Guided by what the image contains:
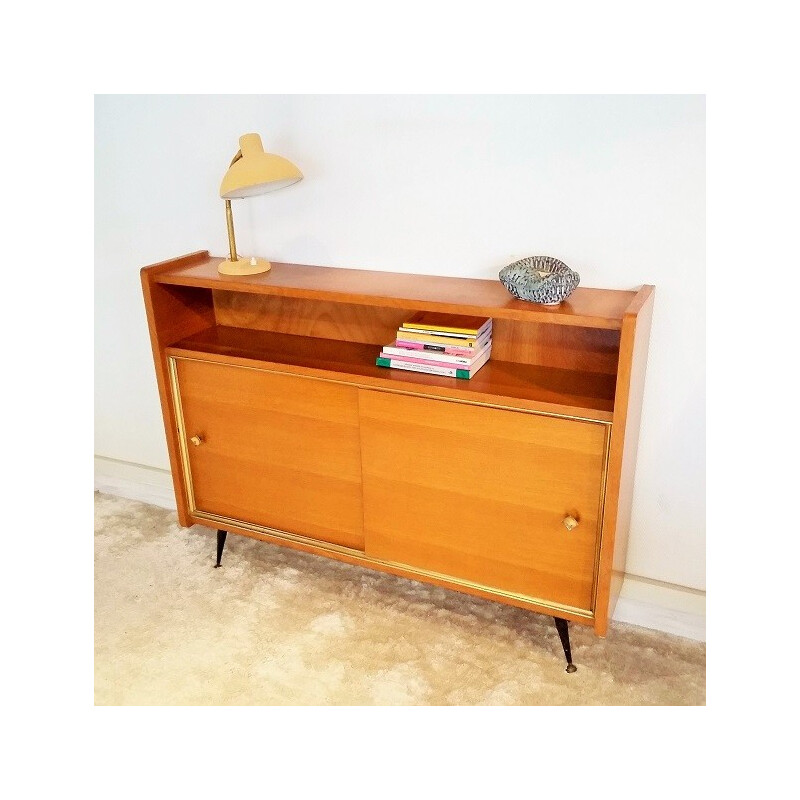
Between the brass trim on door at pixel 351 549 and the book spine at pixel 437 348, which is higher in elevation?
the book spine at pixel 437 348

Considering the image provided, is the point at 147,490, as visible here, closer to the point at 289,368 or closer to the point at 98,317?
the point at 98,317

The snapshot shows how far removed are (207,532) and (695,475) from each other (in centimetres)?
167

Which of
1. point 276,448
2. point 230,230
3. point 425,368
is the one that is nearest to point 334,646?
point 276,448

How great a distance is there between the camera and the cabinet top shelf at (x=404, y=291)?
1620 mm

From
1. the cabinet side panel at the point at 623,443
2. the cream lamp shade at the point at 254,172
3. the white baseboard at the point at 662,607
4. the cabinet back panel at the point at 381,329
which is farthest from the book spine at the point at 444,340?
the white baseboard at the point at 662,607

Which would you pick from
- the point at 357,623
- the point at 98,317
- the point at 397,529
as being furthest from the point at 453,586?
the point at 98,317

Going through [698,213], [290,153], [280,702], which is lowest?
[280,702]

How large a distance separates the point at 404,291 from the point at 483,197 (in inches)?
13.0

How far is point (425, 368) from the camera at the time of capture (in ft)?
6.02

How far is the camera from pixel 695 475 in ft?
6.18

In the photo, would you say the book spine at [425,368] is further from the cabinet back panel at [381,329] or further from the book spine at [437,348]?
the cabinet back panel at [381,329]

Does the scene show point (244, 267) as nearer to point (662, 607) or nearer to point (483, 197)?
point (483, 197)

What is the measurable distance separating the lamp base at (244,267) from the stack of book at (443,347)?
18.5 inches

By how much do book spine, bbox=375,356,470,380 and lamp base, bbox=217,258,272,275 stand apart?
47cm
